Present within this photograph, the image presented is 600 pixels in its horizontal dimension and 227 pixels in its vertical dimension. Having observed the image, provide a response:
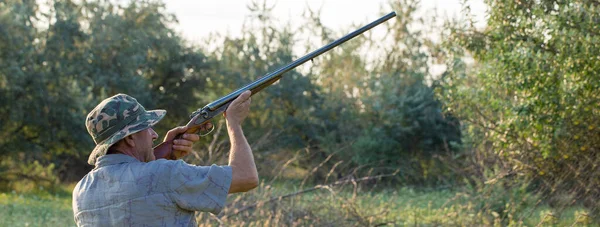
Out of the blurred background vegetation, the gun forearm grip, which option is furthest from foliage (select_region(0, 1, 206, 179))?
the gun forearm grip

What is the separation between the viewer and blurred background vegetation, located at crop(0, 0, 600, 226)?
9.40m

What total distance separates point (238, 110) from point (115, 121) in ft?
1.90

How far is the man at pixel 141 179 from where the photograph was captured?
Result: 3242 millimetres

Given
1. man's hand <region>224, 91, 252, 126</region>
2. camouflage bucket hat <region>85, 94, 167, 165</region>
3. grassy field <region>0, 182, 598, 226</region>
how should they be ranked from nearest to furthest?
1. camouflage bucket hat <region>85, 94, 167, 165</region>
2. man's hand <region>224, 91, 252, 126</region>
3. grassy field <region>0, 182, 598, 226</region>

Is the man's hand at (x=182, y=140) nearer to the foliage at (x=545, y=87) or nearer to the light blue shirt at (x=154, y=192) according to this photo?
the light blue shirt at (x=154, y=192)

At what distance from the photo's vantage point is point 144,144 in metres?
3.44

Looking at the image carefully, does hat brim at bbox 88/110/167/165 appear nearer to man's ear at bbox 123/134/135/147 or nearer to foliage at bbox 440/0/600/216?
man's ear at bbox 123/134/135/147

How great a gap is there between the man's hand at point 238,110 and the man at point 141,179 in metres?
0.08

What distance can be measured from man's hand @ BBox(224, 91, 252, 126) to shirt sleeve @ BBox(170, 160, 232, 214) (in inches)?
12.6

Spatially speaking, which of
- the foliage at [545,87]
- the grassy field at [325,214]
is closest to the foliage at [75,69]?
the grassy field at [325,214]

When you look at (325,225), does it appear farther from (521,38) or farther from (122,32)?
(122,32)

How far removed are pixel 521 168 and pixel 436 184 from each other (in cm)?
1030

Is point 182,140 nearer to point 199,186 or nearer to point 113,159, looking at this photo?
point 113,159

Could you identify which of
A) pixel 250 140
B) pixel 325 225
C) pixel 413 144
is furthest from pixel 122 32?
pixel 325 225
